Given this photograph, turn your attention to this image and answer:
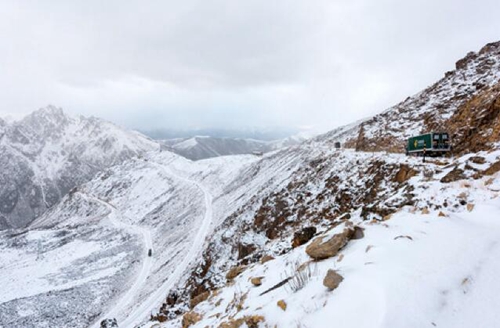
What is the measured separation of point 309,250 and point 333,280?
2.69m

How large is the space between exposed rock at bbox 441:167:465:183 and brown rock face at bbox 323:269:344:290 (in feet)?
30.0

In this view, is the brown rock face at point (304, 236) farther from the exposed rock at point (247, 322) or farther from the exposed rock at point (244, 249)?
the exposed rock at point (244, 249)

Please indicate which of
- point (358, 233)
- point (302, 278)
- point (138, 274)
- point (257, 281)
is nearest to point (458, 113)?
point (358, 233)

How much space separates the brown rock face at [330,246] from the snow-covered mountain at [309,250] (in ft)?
0.11

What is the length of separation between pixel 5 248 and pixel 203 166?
2289 inches

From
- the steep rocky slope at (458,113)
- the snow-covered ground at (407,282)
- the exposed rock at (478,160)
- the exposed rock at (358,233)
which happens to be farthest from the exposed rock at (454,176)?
the steep rocky slope at (458,113)

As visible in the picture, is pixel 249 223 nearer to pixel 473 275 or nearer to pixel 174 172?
pixel 473 275

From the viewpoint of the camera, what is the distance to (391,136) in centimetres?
3241

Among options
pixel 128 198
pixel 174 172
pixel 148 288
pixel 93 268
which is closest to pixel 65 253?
pixel 93 268

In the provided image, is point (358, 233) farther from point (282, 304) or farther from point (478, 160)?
point (478, 160)

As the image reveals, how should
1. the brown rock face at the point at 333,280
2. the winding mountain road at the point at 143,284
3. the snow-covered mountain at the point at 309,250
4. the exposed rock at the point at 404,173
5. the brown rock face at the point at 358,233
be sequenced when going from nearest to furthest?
1. the snow-covered mountain at the point at 309,250
2. the brown rock face at the point at 333,280
3. the brown rock face at the point at 358,233
4. the exposed rock at the point at 404,173
5. the winding mountain road at the point at 143,284

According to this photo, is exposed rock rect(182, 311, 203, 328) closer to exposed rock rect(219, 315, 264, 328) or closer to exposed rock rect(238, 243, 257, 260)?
exposed rock rect(219, 315, 264, 328)

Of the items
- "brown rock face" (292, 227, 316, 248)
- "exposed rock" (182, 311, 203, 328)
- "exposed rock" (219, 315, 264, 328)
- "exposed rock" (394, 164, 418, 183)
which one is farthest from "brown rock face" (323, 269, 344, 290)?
"exposed rock" (394, 164, 418, 183)

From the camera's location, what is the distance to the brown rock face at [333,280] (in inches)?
208
